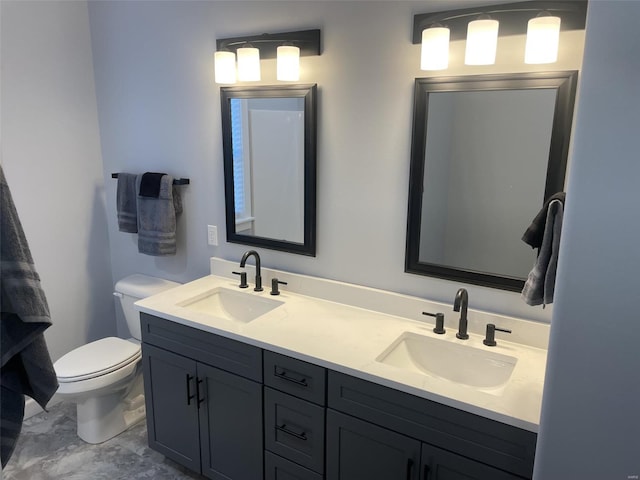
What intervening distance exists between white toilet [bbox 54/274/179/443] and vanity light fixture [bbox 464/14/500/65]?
2.00m

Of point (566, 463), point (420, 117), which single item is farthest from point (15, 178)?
point (566, 463)

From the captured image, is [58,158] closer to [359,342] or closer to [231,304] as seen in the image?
[231,304]

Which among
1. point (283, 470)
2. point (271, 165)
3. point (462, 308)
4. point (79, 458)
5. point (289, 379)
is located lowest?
point (79, 458)

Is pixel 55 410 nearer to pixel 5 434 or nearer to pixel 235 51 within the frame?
pixel 5 434

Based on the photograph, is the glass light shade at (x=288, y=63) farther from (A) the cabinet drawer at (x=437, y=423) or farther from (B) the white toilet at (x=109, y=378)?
(B) the white toilet at (x=109, y=378)

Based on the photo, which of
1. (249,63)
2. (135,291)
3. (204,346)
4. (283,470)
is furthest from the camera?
(135,291)

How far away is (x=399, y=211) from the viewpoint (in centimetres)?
199

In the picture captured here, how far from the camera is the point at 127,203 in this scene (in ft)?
9.04

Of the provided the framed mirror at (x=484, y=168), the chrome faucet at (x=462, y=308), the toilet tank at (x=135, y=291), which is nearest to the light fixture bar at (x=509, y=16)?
the framed mirror at (x=484, y=168)

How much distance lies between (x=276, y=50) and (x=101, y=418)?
209cm

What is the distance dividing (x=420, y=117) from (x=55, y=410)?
2683mm

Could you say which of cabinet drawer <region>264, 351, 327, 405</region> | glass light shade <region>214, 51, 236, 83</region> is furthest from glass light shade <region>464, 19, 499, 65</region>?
cabinet drawer <region>264, 351, 327, 405</region>

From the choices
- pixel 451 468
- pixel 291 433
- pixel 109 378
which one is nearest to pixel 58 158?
pixel 109 378

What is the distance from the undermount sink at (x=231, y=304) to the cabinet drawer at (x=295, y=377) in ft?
1.49
